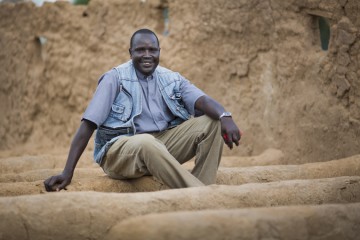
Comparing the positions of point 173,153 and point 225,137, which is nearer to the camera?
point 225,137

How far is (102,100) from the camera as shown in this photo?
15.6 ft

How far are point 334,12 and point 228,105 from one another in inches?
81.4

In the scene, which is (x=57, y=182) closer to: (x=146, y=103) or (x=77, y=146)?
(x=77, y=146)

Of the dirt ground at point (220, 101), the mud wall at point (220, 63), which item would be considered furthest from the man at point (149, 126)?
the mud wall at point (220, 63)

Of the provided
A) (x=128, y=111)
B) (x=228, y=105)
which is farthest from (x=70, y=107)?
(x=128, y=111)

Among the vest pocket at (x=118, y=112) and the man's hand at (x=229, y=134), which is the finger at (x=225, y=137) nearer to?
the man's hand at (x=229, y=134)

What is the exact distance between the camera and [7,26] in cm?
1004

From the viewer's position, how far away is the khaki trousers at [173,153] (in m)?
4.45

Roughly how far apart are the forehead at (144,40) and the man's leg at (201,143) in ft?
2.01

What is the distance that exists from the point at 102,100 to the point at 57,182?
24.6 inches

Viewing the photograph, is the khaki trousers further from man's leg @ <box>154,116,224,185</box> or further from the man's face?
the man's face

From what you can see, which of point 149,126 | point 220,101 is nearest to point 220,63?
point 220,101

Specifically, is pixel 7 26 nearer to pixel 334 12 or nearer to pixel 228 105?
pixel 228 105

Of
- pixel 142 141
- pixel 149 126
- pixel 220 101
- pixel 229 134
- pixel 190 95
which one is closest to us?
pixel 142 141
